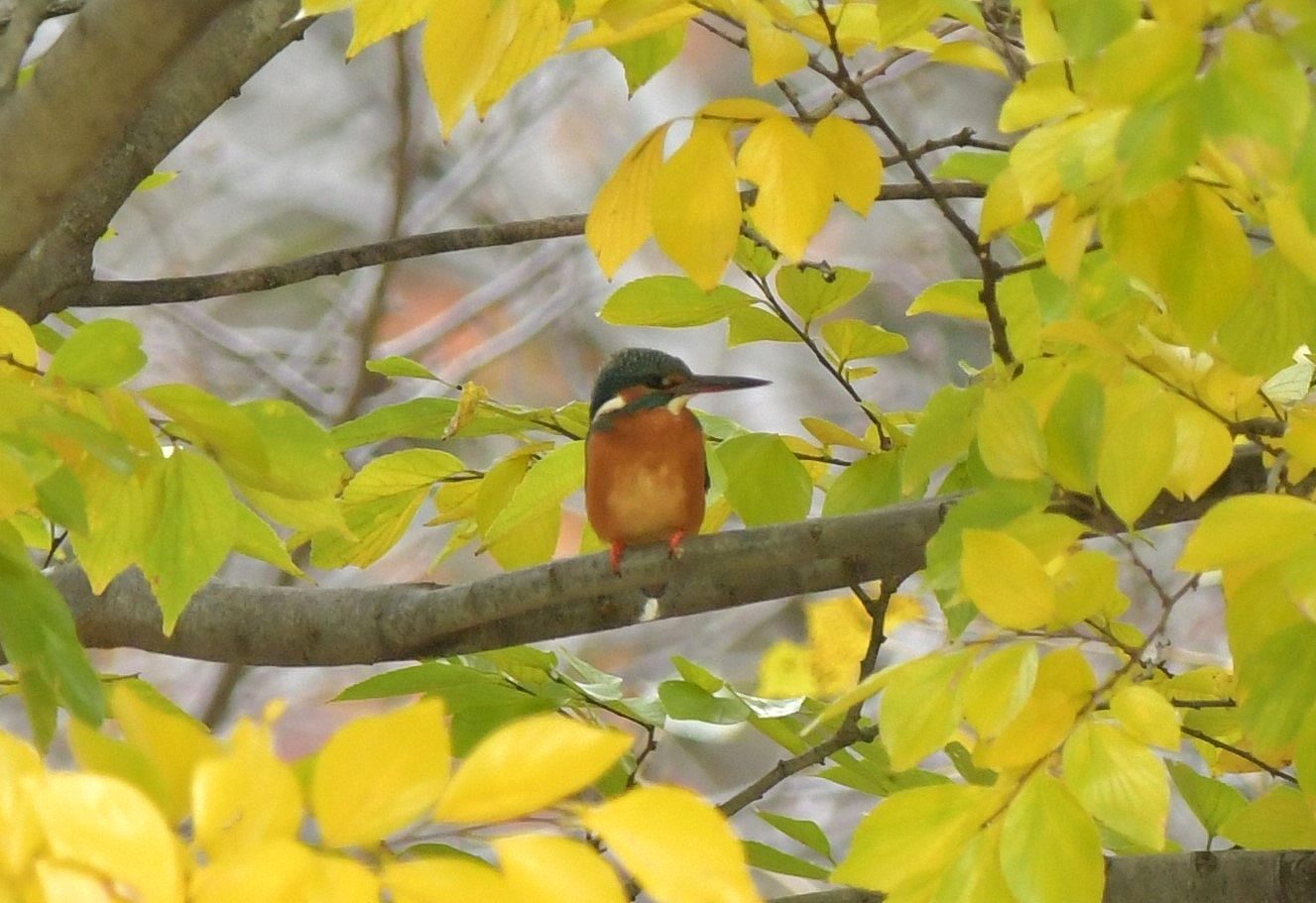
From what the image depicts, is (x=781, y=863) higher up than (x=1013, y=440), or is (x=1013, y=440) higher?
(x=1013, y=440)

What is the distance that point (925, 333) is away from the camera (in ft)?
13.2

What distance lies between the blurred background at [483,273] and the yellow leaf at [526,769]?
280 cm

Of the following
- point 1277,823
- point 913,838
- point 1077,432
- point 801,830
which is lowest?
point 801,830

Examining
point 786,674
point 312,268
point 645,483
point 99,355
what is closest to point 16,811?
point 99,355

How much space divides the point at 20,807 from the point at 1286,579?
49 centimetres

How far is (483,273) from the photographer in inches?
158

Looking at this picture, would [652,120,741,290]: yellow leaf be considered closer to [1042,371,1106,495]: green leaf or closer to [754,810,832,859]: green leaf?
[1042,371,1106,495]: green leaf

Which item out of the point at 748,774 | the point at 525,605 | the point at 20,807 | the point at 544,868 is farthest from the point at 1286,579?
the point at 748,774

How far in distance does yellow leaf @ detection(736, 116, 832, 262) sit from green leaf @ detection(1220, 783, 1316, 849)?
51cm

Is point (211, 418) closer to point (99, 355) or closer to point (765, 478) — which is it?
point (99, 355)

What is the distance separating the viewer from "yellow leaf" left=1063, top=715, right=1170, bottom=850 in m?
0.68

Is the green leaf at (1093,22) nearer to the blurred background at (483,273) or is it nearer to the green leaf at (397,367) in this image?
the green leaf at (397,367)

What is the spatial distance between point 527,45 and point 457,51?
0.08 meters

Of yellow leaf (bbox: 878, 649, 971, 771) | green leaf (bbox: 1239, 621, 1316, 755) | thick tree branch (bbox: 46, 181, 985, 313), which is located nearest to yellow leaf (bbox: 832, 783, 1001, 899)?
yellow leaf (bbox: 878, 649, 971, 771)
